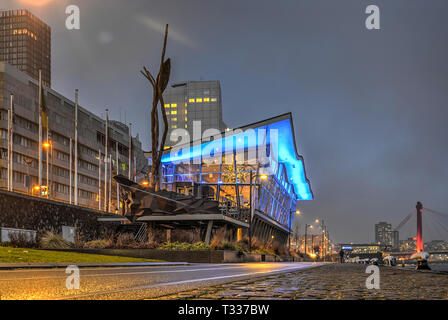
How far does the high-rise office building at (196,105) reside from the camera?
17488cm

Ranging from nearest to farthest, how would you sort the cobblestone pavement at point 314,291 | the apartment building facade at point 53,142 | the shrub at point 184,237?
the cobblestone pavement at point 314,291
the shrub at point 184,237
the apartment building facade at point 53,142

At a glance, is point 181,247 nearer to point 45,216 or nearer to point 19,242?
point 19,242

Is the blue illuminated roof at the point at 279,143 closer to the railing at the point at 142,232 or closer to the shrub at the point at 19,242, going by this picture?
the railing at the point at 142,232

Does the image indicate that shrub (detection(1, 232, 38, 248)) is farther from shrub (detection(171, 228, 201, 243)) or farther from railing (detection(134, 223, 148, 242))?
railing (detection(134, 223, 148, 242))

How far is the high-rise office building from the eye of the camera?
174875mm

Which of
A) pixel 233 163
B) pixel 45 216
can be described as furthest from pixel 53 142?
pixel 45 216

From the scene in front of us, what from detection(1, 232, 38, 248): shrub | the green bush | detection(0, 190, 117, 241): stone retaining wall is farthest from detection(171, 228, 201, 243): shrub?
detection(1, 232, 38, 248): shrub

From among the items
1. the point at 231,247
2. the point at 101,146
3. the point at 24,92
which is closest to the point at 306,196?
the point at 101,146

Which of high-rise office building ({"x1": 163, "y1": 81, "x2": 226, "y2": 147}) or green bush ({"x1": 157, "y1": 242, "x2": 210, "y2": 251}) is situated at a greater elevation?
high-rise office building ({"x1": 163, "y1": 81, "x2": 226, "y2": 147})

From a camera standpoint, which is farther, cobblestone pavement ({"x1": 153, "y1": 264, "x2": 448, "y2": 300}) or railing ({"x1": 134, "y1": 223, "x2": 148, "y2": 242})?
railing ({"x1": 134, "y1": 223, "x2": 148, "y2": 242})

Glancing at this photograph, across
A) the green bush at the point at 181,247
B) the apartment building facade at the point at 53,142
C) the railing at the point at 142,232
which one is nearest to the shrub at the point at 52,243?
the green bush at the point at 181,247

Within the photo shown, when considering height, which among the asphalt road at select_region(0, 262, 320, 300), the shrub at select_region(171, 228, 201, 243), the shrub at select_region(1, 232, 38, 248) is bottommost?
the shrub at select_region(171, 228, 201, 243)

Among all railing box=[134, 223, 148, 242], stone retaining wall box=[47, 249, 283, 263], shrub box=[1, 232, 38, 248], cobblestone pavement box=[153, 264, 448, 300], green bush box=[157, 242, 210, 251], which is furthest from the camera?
railing box=[134, 223, 148, 242]
